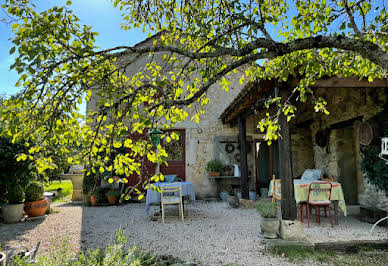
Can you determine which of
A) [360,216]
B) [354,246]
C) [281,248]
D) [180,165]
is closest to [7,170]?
[180,165]

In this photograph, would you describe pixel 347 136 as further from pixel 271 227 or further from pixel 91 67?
pixel 91 67

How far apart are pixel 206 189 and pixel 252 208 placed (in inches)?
70.4

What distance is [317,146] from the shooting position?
6723mm

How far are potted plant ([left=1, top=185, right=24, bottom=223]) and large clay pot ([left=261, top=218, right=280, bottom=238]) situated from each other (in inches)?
184

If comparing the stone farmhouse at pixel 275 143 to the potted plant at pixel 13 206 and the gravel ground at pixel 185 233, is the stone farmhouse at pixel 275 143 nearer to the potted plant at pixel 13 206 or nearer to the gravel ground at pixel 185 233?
the gravel ground at pixel 185 233

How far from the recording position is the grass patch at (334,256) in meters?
2.91

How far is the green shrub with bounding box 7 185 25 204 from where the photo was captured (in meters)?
5.12

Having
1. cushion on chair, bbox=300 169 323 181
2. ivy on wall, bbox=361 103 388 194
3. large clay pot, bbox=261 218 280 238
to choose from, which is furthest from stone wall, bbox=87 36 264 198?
large clay pot, bbox=261 218 280 238

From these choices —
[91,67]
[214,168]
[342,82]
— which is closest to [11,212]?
[214,168]

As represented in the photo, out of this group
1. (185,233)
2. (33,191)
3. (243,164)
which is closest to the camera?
(185,233)

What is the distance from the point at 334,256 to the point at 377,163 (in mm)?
2019

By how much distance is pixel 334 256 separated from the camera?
309 centimetres

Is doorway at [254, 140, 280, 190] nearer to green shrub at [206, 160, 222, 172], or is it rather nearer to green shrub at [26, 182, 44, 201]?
green shrub at [206, 160, 222, 172]

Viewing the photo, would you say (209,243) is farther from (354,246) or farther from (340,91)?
(340,91)
